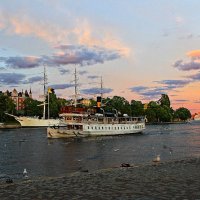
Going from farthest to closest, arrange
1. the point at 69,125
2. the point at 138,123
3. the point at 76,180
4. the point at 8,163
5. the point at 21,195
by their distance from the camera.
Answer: the point at 138,123 < the point at 69,125 < the point at 8,163 < the point at 76,180 < the point at 21,195

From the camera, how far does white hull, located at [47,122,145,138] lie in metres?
107

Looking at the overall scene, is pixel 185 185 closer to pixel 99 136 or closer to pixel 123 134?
pixel 99 136

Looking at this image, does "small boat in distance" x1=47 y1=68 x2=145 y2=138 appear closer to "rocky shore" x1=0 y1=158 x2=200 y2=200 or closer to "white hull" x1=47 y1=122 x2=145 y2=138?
"white hull" x1=47 y1=122 x2=145 y2=138

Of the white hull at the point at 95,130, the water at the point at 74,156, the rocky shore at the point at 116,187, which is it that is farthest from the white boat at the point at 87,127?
the rocky shore at the point at 116,187

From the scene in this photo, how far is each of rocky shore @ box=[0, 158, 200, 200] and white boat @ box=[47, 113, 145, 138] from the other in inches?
3234

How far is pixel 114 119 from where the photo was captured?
127750 mm

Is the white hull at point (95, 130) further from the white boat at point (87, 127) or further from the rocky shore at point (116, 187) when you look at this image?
the rocky shore at point (116, 187)

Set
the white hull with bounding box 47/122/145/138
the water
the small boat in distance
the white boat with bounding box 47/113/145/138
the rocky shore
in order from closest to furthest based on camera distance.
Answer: the rocky shore < the water < the white hull with bounding box 47/122/145/138 < the white boat with bounding box 47/113/145/138 < the small boat in distance

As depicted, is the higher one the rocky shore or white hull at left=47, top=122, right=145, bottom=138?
white hull at left=47, top=122, right=145, bottom=138

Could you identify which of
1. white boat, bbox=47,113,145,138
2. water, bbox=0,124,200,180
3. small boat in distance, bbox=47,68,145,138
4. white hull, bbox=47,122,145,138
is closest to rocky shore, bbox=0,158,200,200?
water, bbox=0,124,200,180

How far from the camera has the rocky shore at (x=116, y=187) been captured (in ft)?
57.8

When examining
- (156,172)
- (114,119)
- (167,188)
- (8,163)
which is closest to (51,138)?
(114,119)

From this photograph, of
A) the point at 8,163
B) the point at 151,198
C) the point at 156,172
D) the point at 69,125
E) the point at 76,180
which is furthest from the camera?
the point at 69,125

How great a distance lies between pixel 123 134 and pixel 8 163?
7914 cm
